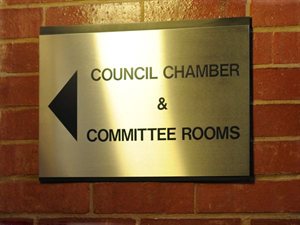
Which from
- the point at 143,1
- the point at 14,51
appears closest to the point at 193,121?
the point at 143,1

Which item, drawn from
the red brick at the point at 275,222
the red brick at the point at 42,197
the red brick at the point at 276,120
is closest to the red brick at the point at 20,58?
the red brick at the point at 42,197

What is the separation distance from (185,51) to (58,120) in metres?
0.42

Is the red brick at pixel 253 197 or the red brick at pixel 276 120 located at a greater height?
the red brick at pixel 276 120

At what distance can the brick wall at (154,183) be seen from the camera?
55.1 inches

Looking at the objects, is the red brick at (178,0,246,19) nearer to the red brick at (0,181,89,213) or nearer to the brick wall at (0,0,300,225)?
the brick wall at (0,0,300,225)

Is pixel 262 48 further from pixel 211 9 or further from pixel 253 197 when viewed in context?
pixel 253 197

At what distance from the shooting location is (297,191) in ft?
4.55

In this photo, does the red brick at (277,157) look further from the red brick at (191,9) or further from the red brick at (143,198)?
the red brick at (191,9)

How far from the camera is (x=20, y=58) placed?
153 centimetres

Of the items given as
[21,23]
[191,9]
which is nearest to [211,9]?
[191,9]

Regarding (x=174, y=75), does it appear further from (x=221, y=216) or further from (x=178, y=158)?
(x=221, y=216)

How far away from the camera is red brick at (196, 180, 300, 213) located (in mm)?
1388

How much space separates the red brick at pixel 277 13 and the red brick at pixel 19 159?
741mm

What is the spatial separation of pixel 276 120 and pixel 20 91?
29.3 inches
